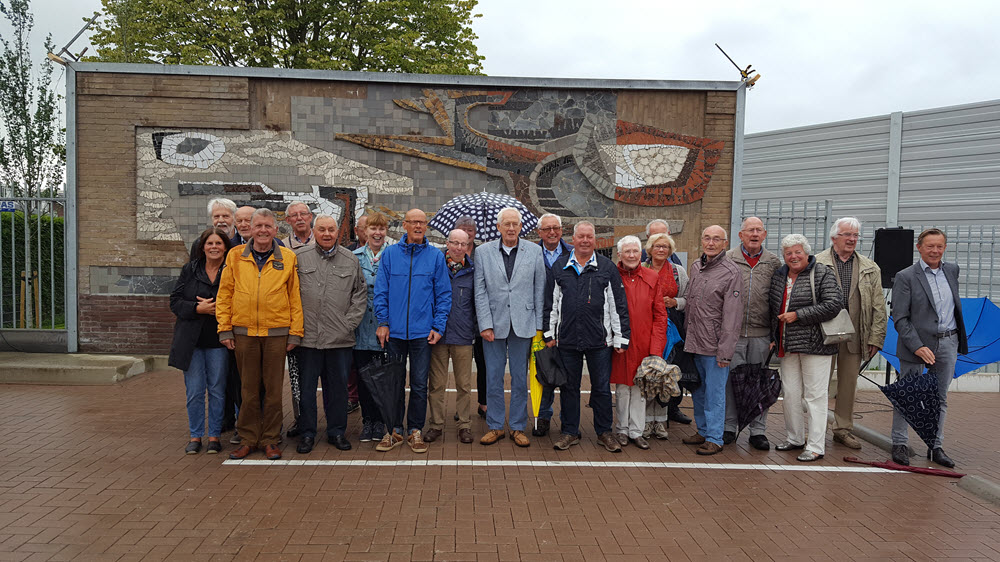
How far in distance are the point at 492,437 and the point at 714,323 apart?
7.12 feet

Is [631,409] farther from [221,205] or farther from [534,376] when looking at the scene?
[221,205]

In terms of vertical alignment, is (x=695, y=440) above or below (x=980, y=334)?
below

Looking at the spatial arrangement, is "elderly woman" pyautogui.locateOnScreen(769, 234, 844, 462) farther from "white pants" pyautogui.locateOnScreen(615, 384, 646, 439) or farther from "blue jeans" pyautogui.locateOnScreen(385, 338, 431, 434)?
"blue jeans" pyautogui.locateOnScreen(385, 338, 431, 434)

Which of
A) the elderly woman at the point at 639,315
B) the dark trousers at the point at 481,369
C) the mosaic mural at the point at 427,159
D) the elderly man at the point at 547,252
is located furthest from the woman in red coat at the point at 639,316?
the mosaic mural at the point at 427,159

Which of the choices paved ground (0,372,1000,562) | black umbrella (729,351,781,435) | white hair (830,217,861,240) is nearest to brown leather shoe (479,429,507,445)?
paved ground (0,372,1000,562)

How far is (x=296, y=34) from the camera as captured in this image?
18.0 meters

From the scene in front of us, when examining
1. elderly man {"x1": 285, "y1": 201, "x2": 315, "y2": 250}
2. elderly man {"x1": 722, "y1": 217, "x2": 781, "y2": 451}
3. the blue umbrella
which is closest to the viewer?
elderly man {"x1": 722, "y1": 217, "x2": 781, "y2": 451}

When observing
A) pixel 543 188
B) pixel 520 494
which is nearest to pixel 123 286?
pixel 543 188

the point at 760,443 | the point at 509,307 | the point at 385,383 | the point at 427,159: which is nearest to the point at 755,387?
the point at 760,443

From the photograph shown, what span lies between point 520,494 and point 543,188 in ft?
19.5

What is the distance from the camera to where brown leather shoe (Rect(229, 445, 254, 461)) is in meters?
5.29

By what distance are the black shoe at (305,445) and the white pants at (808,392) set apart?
414cm

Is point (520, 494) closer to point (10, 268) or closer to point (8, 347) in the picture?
point (8, 347)

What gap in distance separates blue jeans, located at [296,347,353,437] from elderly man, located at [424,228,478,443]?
0.77 metres
